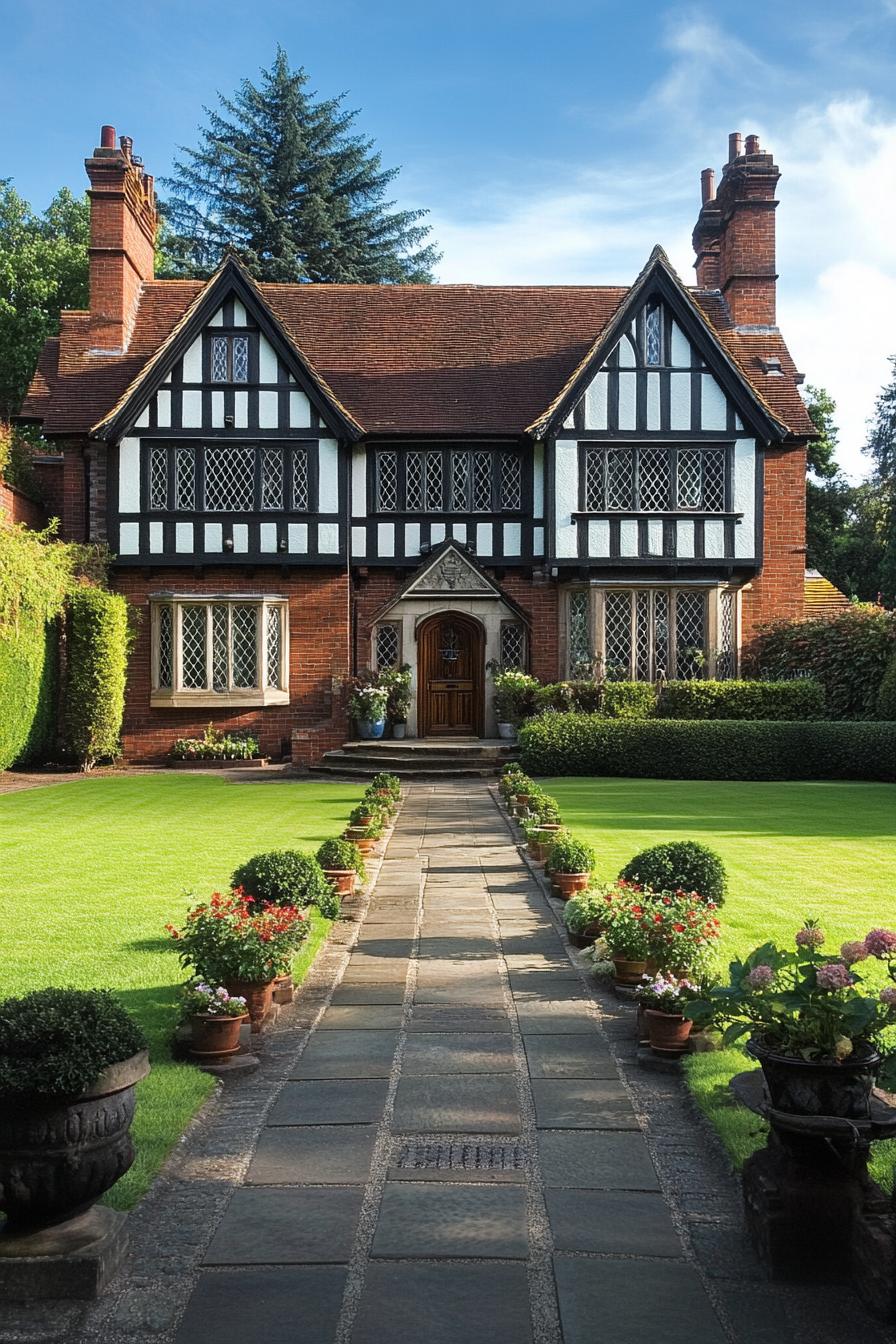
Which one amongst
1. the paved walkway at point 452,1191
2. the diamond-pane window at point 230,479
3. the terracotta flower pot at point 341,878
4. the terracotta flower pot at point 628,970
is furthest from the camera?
the diamond-pane window at point 230,479

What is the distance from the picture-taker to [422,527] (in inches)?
961

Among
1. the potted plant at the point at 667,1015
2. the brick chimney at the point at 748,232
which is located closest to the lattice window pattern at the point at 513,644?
the brick chimney at the point at 748,232

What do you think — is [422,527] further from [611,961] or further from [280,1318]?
[280,1318]

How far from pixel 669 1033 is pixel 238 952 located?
7.79 ft

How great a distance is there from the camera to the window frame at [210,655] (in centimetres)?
2389

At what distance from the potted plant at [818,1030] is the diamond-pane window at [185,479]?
21.0 meters

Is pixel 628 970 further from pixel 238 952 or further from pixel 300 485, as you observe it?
pixel 300 485

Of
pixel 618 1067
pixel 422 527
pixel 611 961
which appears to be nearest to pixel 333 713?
pixel 422 527

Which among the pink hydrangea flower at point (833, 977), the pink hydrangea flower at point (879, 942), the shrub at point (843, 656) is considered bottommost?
the pink hydrangea flower at point (833, 977)

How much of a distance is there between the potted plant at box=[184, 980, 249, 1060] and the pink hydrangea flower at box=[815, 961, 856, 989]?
10.6ft

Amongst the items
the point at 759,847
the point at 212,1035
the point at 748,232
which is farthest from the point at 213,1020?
the point at 748,232

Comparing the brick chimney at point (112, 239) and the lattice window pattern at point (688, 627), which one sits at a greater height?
the brick chimney at point (112, 239)

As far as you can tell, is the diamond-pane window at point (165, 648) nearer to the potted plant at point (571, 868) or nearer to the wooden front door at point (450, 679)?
the wooden front door at point (450, 679)

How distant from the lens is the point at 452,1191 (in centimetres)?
438
